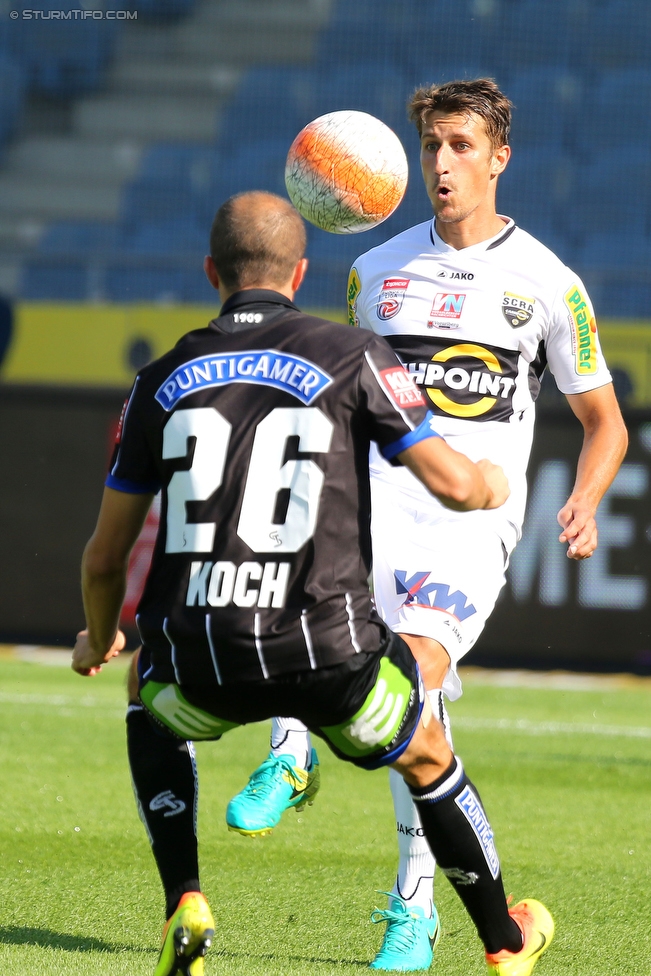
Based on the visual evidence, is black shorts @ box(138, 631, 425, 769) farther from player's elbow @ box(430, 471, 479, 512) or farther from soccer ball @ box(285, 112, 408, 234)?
soccer ball @ box(285, 112, 408, 234)

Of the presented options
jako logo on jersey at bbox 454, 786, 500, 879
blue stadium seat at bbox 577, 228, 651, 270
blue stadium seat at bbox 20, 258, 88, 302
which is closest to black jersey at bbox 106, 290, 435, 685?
Answer: jako logo on jersey at bbox 454, 786, 500, 879

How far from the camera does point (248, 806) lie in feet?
12.6

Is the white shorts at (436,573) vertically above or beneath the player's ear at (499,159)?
beneath

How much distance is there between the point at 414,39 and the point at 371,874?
15.0 metres

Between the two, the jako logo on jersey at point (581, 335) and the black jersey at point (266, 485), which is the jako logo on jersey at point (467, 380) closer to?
the jako logo on jersey at point (581, 335)

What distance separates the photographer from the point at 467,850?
10.6 ft

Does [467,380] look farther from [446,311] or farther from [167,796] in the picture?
[167,796]

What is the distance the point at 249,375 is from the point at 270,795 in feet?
5.05

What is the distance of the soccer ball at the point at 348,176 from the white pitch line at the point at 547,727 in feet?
16.1

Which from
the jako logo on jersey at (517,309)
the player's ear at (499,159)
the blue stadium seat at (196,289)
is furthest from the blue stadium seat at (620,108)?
the jako logo on jersey at (517,309)

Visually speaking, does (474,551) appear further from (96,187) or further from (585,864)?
(96,187)

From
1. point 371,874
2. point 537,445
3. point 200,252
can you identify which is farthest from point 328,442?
point 200,252

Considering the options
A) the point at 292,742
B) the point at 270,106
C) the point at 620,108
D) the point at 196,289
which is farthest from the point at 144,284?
the point at 292,742

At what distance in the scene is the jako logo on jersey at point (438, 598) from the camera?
4.09m
